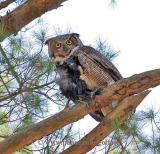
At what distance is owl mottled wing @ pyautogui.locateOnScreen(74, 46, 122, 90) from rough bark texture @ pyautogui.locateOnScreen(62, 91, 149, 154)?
39cm

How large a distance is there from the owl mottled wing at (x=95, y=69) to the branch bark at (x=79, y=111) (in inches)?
14.1

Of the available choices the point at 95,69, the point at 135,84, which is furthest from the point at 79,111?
the point at 95,69

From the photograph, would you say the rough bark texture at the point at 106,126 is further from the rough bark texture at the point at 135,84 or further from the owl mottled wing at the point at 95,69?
the owl mottled wing at the point at 95,69

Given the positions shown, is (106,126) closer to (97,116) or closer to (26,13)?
(97,116)

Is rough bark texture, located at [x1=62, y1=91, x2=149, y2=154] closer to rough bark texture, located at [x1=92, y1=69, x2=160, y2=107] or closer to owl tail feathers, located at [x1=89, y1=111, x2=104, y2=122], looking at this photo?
rough bark texture, located at [x1=92, y1=69, x2=160, y2=107]

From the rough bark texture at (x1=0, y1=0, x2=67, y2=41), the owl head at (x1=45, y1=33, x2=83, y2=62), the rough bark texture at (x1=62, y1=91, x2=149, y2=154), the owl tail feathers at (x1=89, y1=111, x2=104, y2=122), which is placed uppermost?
the rough bark texture at (x1=0, y1=0, x2=67, y2=41)

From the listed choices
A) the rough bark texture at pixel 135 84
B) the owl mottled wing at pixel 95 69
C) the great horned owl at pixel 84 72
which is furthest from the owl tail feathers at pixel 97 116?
the rough bark texture at pixel 135 84

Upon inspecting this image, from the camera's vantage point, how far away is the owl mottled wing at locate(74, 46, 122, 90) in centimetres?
266

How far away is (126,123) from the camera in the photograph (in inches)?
87.6

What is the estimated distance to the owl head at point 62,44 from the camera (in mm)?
2828

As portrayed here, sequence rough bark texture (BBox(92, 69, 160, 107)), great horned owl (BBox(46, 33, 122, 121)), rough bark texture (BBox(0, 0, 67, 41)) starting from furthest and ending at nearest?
1. rough bark texture (BBox(0, 0, 67, 41))
2. great horned owl (BBox(46, 33, 122, 121))
3. rough bark texture (BBox(92, 69, 160, 107))

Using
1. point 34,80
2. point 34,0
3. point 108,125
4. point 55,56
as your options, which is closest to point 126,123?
point 108,125

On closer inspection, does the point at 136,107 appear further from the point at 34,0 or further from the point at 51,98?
the point at 34,0

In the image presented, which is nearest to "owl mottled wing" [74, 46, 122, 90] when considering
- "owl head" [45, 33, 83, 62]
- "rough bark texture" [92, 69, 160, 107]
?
"owl head" [45, 33, 83, 62]
